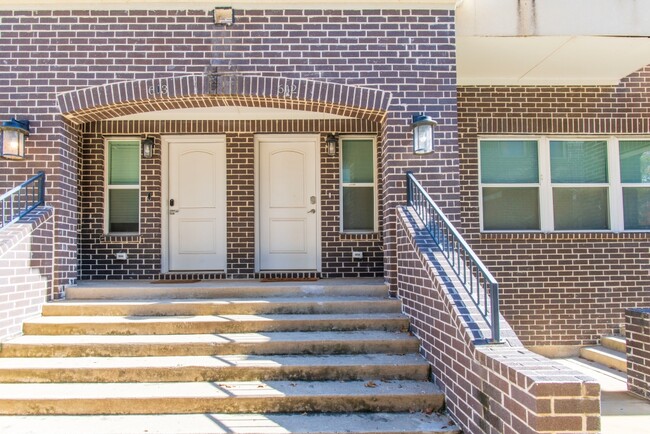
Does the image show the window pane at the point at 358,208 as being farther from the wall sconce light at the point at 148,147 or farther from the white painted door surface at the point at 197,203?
the wall sconce light at the point at 148,147

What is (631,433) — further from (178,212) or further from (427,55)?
(178,212)

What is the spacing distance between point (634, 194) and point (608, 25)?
105 inches

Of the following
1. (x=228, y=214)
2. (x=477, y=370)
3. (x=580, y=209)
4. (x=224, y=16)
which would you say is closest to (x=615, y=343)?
(x=580, y=209)

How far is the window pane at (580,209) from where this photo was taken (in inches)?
260

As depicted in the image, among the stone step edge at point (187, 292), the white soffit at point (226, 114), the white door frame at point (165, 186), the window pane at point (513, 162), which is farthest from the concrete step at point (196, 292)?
the window pane at point (513, 162)

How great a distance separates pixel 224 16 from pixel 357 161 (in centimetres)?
275

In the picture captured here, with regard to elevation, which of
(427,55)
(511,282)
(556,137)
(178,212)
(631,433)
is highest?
(427,55)

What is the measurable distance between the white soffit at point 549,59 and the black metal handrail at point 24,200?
5.04 metres

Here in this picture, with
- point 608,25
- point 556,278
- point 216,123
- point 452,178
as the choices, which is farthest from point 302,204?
point 608,25

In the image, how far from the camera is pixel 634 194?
→ 6.66 m

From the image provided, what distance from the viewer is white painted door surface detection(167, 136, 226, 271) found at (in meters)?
6.75

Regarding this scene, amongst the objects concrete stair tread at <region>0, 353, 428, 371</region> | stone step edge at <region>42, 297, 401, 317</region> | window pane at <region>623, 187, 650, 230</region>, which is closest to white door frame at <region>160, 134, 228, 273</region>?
stone step edge at <region>42, 297, 401, 317</region>

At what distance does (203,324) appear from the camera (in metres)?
4.57

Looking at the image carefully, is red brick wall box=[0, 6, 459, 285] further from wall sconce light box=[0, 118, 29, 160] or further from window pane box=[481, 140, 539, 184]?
window pane box=[481, 140, 539, 184]
